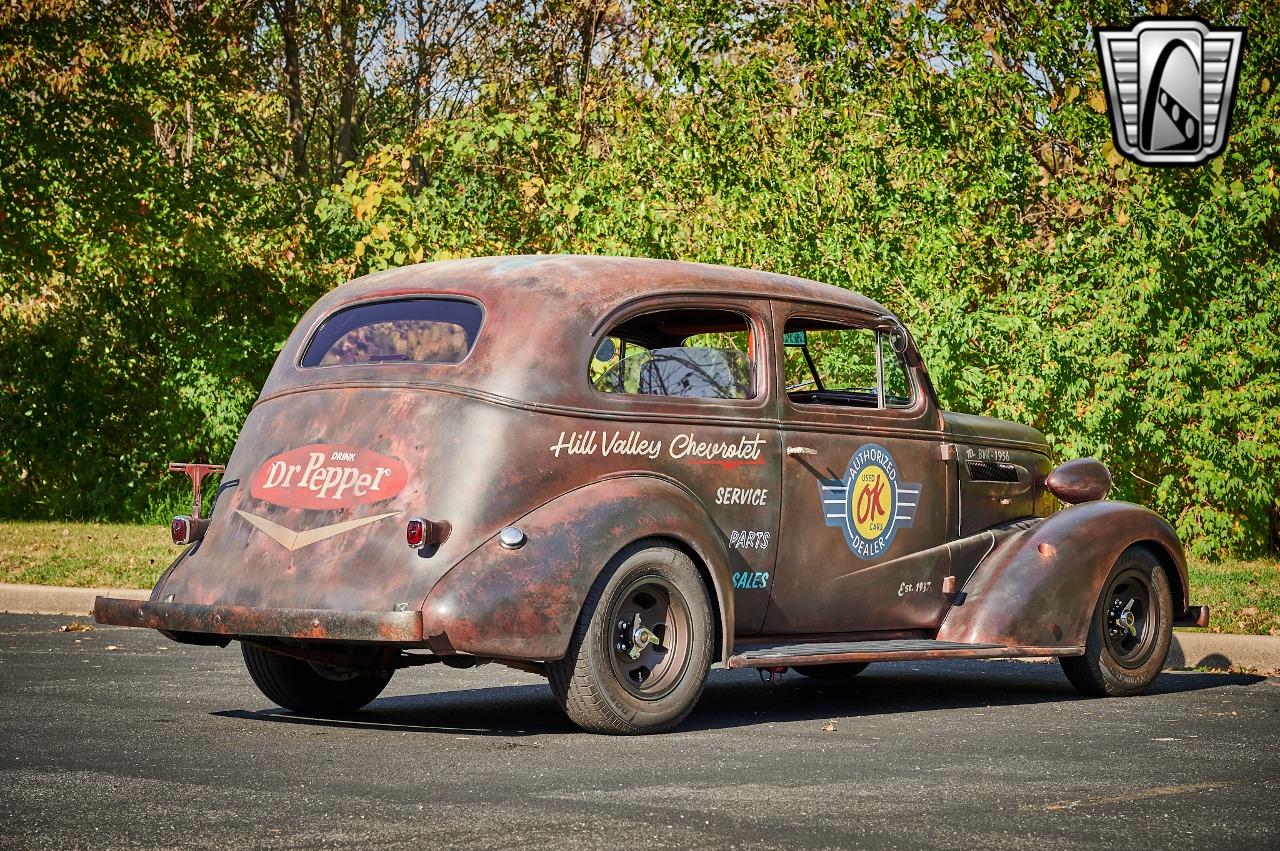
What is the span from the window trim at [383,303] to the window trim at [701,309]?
19.3 inches

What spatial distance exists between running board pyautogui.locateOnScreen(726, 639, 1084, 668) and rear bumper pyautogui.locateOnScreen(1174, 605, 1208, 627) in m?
1.03

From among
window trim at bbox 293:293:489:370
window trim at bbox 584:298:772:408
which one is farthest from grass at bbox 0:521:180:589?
window trim at bbox 584:298:772:408

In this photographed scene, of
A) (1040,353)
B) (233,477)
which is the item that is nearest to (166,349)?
(1040,353)

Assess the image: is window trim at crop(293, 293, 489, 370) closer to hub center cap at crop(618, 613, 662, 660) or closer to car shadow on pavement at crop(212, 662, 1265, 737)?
hub center cap at crop(618, 613, 662, 660)

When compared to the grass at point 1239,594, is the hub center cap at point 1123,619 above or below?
above

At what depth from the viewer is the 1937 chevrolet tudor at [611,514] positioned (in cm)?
A: 665

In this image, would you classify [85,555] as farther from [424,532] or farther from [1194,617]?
[1194,617]

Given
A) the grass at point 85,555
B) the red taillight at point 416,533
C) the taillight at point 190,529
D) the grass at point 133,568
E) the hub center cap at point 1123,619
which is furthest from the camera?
the grass at point 85,555

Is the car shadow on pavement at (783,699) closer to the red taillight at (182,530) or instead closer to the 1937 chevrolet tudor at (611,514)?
the 1937 chevrolet tudor at (611,514)

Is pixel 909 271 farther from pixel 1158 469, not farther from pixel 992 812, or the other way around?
pixel 992 812

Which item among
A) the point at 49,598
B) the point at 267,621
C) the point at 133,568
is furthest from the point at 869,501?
the point at 133,568

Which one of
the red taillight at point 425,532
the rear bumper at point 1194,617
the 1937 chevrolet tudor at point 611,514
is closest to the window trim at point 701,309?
the 1937 chevrolet tudor at point 611,514

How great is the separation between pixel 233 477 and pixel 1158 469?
34.8ft

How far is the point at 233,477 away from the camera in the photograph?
7406 millimetres
